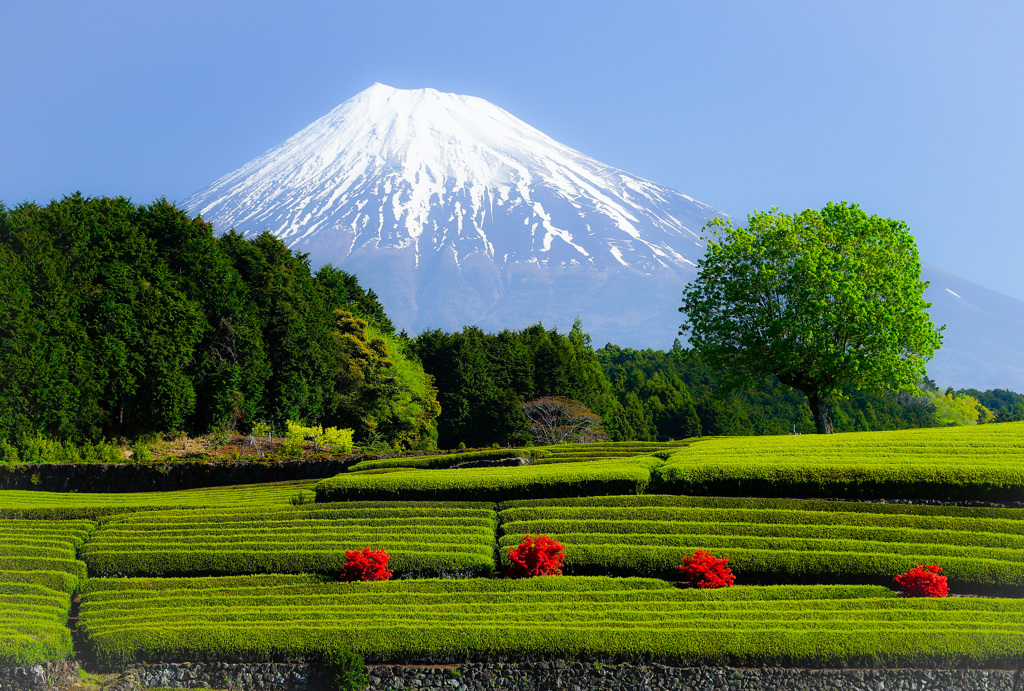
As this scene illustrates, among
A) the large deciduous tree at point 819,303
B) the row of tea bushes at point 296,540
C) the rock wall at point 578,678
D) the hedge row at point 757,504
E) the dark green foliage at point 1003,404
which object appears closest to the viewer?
the rock wall at point 578,678

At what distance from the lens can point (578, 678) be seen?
1036cm

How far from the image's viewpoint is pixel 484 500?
18594 millimetres

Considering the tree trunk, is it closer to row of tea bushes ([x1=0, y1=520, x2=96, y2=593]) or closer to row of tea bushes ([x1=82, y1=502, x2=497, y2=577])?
row of tea bushes ([x1=82, y1=502, x2=497, y2=577])

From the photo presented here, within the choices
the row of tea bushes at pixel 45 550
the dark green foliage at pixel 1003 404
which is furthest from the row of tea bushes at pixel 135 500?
the dark green foliage at pixel 1003 404

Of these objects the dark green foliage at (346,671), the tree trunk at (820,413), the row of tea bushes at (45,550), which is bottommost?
the dark green foliage at (346,671)

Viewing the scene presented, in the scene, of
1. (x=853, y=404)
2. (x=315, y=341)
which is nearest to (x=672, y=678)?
(x=315, y=341)

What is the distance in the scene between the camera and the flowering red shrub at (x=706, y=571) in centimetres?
1309

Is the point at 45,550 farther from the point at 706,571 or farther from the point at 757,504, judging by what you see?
the point at 757,504

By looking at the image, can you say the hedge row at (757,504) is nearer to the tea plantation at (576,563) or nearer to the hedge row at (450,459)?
the tea plantation at (576,563)

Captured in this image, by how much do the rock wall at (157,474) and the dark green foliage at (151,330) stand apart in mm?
4911

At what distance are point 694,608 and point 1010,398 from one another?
405 ft

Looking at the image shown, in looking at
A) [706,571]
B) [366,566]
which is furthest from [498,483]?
[706,571]

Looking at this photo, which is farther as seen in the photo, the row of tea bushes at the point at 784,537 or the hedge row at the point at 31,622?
the row of tea bushes at the point at 784,537

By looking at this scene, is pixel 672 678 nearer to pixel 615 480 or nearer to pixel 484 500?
pixel 615 480
